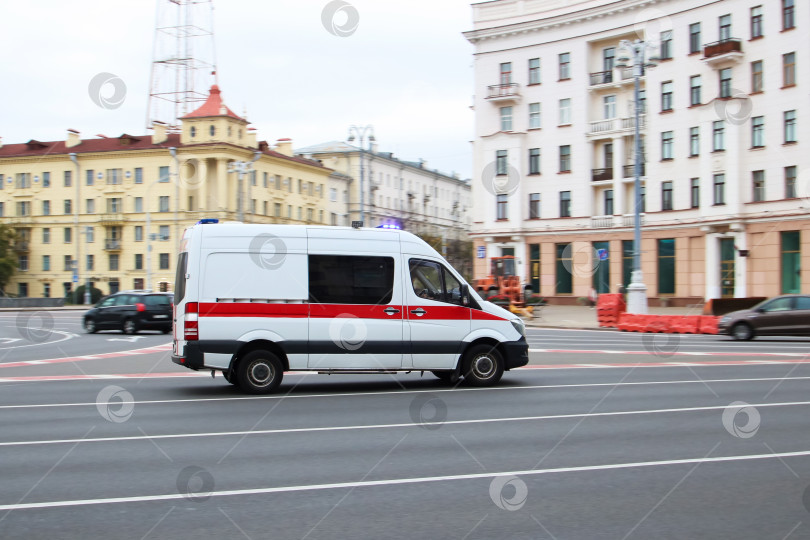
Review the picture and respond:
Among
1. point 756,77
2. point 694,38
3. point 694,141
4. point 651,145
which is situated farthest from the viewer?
point 651,145

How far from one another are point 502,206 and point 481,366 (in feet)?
141

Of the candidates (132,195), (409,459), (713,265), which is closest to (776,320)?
(713,265)

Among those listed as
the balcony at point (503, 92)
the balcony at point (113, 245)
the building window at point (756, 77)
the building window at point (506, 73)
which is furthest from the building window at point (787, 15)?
the balcony at point (113, 245)

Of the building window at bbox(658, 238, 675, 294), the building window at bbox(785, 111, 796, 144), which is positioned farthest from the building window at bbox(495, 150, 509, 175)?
the building window at bbox(785, 111, 796, 144)

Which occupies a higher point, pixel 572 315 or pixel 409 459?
pixel 409 459

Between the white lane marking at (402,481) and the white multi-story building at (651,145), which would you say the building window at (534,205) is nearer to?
the white multi-story building at (651,145)

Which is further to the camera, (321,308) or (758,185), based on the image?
(758,185)

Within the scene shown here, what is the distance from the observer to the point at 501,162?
5528 centimetres

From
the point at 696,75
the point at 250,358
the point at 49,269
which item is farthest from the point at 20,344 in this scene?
the point at 49,269

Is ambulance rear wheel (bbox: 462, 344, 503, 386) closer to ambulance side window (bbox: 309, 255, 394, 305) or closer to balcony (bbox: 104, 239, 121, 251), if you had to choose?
ambulance side window (bbox: 309, 255, 394, 305)

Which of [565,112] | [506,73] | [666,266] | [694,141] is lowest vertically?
[666,266]

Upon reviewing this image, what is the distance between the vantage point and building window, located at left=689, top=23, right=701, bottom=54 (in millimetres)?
45844

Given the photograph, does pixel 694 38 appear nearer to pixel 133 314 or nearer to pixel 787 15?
pixel 787 15

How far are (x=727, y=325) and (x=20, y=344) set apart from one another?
69.0 ft
